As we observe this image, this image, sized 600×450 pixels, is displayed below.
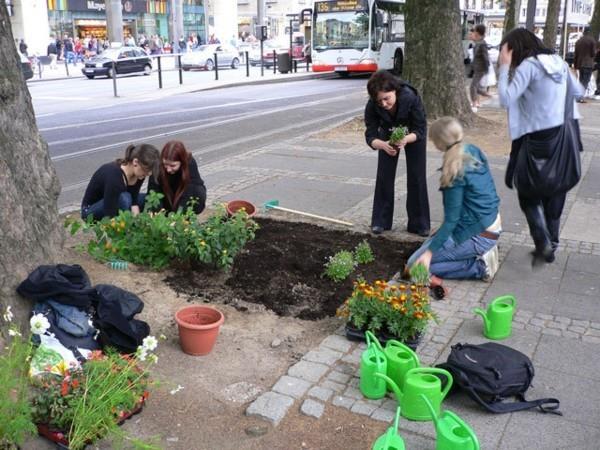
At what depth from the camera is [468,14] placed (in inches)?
1452

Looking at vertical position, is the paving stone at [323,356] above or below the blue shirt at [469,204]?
below

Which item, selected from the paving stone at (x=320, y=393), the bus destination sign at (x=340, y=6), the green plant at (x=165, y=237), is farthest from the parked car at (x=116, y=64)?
the paving stone at (x=320, y=393)

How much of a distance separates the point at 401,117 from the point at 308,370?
2974 mm

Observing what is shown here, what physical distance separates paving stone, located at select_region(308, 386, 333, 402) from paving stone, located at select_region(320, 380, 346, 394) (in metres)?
0.03

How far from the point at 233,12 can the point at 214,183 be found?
206 feet

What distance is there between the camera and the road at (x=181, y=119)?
11.1m

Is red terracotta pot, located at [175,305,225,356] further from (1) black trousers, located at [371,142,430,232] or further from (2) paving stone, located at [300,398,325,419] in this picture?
(1) black trousers, located at [371,142,430,232]

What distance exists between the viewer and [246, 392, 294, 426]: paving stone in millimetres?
3293

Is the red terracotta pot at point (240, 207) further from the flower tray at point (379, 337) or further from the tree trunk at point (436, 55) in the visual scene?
the tree trunk at point (436, 55)

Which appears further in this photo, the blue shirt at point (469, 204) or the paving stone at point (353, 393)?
the blue shirt at point (469, 204)

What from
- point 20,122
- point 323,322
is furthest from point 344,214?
point 20,122

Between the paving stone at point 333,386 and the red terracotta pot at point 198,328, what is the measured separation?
2.33 ft

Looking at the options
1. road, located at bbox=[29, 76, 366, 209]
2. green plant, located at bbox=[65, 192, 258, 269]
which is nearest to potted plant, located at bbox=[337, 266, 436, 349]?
green plant, located at bbox=[65, 192, 258, 269]

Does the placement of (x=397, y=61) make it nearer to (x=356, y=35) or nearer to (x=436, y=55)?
(x=356, y=35)
